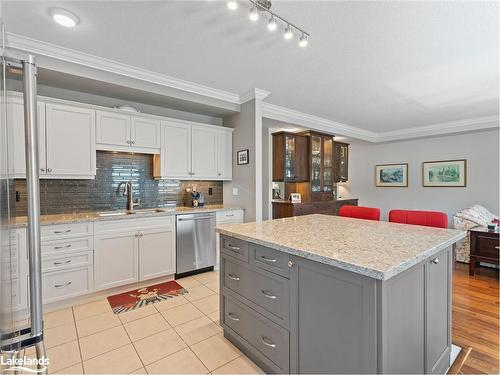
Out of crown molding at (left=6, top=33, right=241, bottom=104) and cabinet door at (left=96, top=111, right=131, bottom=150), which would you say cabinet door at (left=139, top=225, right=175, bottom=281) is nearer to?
cabinet door at (left=96, top=111, right=131, bottom=150)

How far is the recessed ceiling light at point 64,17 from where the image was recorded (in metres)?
1.88

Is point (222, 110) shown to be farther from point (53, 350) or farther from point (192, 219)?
point (53, 350)

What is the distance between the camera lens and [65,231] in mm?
2547

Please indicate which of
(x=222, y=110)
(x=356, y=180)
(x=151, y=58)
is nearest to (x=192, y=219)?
(x=222, y=110)

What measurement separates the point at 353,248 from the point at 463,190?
562 centimetres

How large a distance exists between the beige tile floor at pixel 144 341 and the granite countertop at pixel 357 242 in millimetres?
924

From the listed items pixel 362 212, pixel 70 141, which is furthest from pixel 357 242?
pixel 70 141

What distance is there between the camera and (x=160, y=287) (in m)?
3.12

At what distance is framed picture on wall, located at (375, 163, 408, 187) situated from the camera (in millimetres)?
6277

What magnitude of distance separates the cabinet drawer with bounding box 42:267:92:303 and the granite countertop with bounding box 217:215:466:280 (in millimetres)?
1755

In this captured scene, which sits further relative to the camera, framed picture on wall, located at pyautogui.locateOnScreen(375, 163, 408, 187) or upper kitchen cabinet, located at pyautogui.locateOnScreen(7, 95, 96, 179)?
framed picture on wall, located at pyautogui.locateOnScreen(375, 163, 408, 187)

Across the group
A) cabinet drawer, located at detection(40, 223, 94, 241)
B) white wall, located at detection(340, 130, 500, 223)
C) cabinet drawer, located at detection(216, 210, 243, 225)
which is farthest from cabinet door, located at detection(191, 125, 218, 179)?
white wall, located at detection(340, 130, 500, 223)

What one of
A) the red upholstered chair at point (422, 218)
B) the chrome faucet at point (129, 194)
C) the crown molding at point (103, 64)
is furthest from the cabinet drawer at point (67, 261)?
the red upholstered chair at point (422, 218)

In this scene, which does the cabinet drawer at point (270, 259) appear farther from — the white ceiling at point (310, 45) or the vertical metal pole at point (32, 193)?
the white ceiling at point (310, 45)
